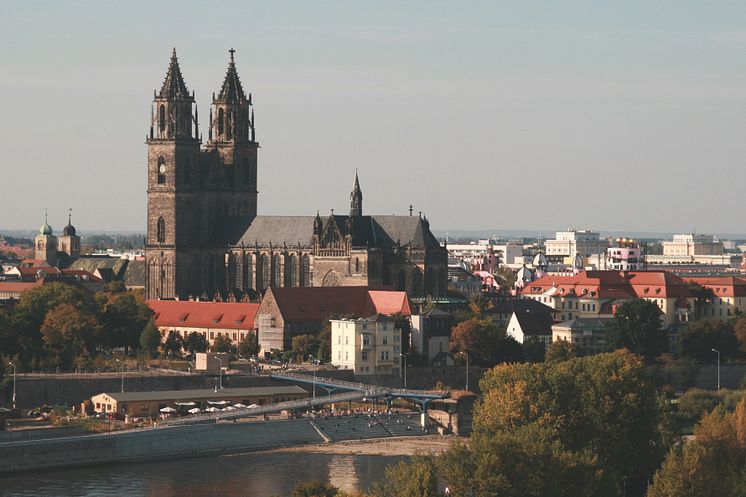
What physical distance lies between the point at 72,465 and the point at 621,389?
86.4ft

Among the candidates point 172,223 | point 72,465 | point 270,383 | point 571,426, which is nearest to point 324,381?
point 270,383

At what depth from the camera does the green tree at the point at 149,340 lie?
134 metres

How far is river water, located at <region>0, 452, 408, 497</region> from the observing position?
89.0 metres

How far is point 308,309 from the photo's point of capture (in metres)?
138

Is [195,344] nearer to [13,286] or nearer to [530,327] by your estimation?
[530,327]

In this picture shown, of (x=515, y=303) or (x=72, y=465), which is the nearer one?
(x=72, y=465)

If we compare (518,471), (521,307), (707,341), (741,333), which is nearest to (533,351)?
(707,341)

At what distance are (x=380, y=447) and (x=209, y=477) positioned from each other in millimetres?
14593

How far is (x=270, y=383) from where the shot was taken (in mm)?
120750

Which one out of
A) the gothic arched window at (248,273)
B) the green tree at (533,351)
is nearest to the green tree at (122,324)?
the gothic arched window at (248,273)

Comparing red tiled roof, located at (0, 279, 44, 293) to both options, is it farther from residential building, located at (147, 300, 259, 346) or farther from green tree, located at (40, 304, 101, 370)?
green tree, located at (40, 304, 101, 370)

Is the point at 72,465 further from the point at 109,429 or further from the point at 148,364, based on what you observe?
the point at 148,364

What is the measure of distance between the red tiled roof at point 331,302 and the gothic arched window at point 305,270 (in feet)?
51.7

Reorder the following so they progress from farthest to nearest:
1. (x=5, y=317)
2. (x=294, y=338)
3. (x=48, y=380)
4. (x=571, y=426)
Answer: (x=294, y=338) < (x=5, y=317) < (x=48, y=380) < (x=571, y=426)
